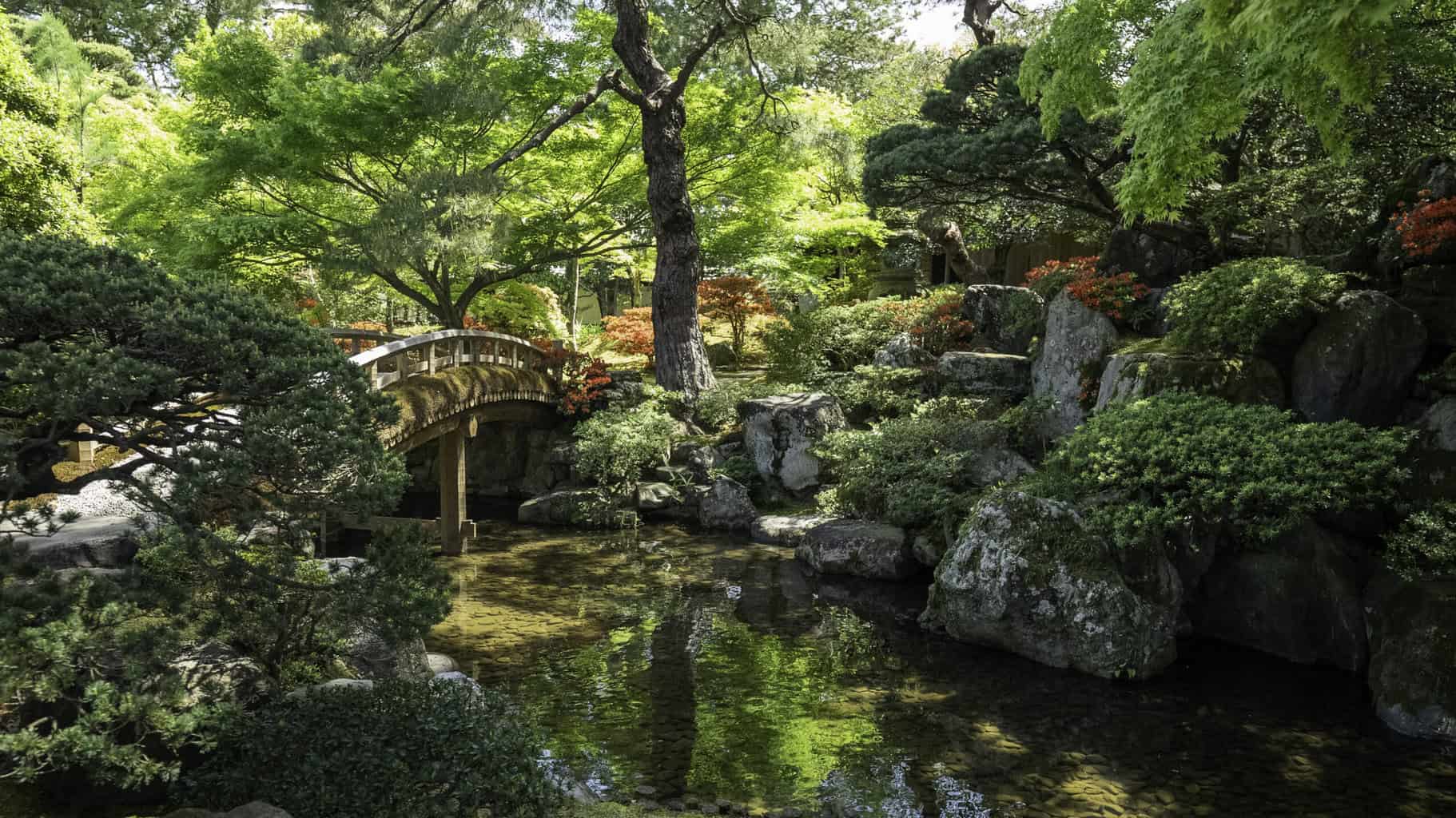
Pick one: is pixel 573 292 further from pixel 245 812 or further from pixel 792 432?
pixel 245 812

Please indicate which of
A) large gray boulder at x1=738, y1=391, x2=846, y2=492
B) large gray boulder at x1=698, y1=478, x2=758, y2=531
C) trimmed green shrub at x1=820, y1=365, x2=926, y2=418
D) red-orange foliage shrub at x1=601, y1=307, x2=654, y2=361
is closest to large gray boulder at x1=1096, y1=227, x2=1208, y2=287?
trimmed green shrub at x1=820, y1=365, x2=926, y2=418

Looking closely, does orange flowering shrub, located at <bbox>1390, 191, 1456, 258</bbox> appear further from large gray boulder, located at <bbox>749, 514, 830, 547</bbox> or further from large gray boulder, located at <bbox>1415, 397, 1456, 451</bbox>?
large gray boulder, located at <bbox>749, 514, 830, 547</bbox>

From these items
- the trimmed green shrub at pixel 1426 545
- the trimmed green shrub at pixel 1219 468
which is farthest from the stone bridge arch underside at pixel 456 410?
the trimmed green shrub at pixel 1426 545

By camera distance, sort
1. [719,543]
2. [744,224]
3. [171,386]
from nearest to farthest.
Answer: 1. [171,386]
2. [719,543]
3. [744,224]

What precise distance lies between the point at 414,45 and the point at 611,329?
8.60 metres

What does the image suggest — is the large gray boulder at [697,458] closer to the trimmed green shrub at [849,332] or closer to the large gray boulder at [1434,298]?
the trimmed green shrub at [849,332]

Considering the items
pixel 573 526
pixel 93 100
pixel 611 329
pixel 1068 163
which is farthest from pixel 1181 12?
pixel 93 100

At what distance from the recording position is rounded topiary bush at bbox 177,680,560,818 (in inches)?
195

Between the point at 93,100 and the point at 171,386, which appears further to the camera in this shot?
the point at 93,100

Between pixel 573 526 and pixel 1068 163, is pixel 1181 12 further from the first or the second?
pixel 573 526

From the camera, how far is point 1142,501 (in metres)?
9.44

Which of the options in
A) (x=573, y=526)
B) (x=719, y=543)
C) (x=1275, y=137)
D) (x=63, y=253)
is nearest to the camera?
(x=63, y=253)

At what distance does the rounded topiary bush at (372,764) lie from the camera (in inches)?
195

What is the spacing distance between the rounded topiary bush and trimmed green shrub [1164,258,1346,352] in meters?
9.28
